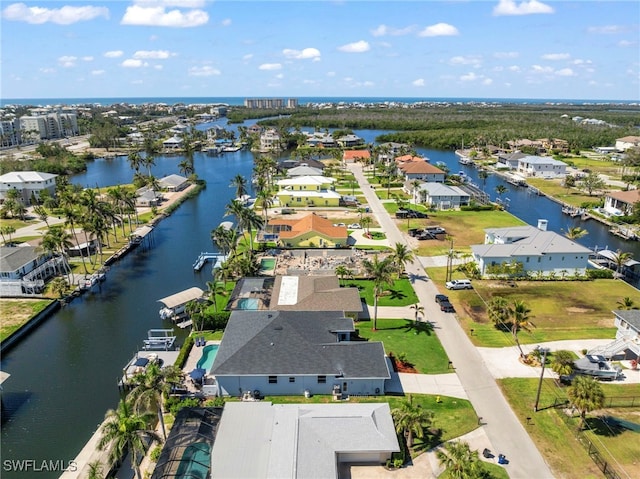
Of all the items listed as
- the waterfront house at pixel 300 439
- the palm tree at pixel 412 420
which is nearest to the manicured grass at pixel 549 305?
the palm tree at pixel 412 420

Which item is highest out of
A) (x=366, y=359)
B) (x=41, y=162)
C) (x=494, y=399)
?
(x=41, y=162)

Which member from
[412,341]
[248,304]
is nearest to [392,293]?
[412,341]

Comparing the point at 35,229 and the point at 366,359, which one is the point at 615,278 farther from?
the point at 35,229

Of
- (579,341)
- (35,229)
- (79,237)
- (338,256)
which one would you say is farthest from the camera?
(35,229)

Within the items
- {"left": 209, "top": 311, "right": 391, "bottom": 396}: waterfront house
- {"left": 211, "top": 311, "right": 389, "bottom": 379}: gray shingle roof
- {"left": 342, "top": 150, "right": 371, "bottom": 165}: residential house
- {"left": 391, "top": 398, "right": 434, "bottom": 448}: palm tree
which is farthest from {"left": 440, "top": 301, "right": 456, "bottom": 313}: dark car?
{"left": 342, "top": 150, "right": 371, "bottom": 165}: residential house

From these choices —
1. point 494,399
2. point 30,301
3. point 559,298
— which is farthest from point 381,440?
point 30,301

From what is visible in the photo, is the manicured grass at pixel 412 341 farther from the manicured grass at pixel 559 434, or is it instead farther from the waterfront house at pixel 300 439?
the waterfront house at pixel 300 439

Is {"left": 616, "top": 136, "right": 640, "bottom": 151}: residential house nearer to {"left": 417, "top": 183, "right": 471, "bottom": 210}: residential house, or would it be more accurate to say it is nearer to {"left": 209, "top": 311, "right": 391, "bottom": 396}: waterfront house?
{"left": 417, "top": 183, "right": 471, "bottom": 210}: residential house
